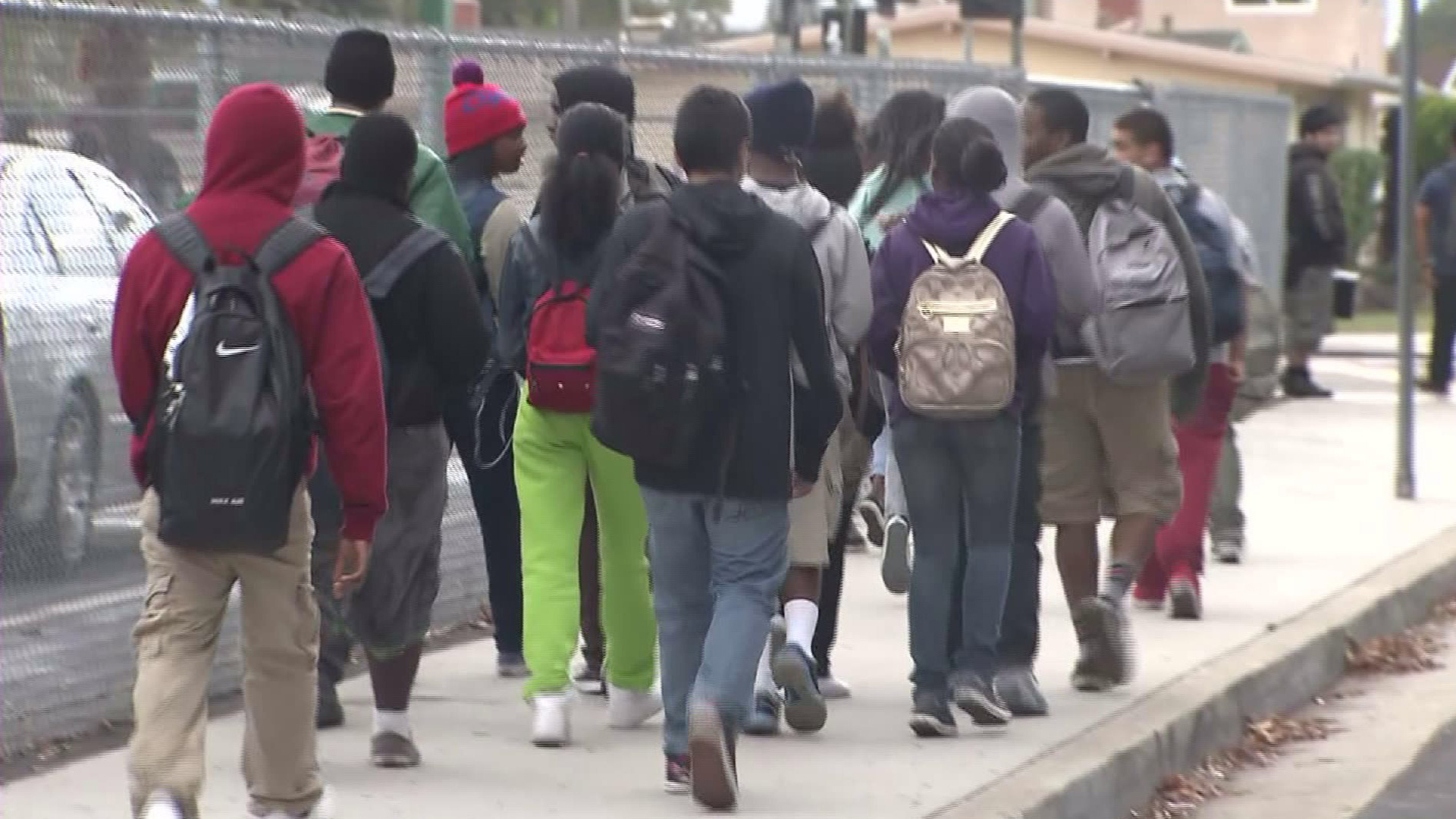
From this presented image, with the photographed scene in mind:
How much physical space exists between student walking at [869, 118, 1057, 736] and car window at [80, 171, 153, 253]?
6.74 ft

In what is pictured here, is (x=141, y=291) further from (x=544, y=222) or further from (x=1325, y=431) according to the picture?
(x=1325, y=431)

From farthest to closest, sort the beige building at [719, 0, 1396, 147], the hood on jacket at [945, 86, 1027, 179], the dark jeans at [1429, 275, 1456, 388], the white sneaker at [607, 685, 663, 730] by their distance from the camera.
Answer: the beige building at [719, 0, 1396, 147] < the dark jeans at [1429, 275, 1456, 388] < the hood on jacket at [945, 86, 1027, 179] < the white sneaker at [607, 685, 663, 730]

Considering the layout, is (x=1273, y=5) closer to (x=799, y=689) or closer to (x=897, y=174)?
(x=897, y=174)

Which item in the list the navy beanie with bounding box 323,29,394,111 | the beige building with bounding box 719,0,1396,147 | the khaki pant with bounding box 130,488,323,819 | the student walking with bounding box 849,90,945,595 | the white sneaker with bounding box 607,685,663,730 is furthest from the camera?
the beige building with bounding box 719,0,1396,147

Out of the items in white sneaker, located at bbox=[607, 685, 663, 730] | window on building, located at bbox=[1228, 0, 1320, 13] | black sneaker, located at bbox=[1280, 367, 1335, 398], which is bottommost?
black sneaker, located at bbox=[1280, 367, 1335, 398]

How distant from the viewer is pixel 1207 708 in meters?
8.15

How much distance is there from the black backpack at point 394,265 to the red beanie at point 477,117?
4.11 feet

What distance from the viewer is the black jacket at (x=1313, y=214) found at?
60.5 ft

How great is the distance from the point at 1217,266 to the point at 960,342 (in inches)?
110

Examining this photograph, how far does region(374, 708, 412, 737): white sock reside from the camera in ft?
22.9

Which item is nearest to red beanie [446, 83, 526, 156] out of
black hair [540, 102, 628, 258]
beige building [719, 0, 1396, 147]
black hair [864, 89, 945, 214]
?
black hair [540, 102, 628, 258]

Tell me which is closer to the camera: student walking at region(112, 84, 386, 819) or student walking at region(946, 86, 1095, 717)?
student walking at region(112, 84, 386, 819)

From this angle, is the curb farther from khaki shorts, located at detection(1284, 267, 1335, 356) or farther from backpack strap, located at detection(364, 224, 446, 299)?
khaki shorts, located at detection(1284, 267, 1335, 356)

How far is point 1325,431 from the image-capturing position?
16.7m
